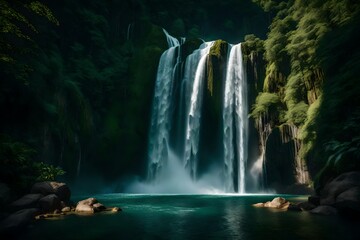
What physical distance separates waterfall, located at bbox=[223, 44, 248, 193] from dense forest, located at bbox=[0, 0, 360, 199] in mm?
1448

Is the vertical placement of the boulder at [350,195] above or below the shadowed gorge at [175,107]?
below

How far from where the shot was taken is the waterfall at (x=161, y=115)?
2998 centimetres

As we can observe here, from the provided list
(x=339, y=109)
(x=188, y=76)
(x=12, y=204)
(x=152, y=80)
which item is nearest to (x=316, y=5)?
(x=339, y=109)

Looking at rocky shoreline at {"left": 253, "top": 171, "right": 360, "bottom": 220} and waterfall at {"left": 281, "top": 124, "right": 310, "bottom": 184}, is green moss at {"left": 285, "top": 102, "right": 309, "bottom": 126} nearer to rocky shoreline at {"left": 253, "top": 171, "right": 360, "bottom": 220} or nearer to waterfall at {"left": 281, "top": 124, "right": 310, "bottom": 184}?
waterfall at {"left": 281, "top": 124, "right": 310, "bottom": 184}

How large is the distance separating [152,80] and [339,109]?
71.6ft

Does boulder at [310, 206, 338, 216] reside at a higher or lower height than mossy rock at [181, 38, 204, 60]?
lower

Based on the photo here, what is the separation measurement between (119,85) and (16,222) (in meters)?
25.3

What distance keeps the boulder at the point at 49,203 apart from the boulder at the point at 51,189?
0.98 meters

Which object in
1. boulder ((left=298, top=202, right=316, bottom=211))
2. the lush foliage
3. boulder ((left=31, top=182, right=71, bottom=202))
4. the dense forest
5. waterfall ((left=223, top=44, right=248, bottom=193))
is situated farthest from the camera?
waterfall ((left=223, top=44, right=248, bottom=193))

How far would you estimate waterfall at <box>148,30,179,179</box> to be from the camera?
98.4ft

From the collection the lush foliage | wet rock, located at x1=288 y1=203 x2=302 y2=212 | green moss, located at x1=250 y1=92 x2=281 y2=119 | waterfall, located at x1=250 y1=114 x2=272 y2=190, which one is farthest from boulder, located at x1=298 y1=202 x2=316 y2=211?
green moss, located at x1=250 y1=92 x2=281 y2=119

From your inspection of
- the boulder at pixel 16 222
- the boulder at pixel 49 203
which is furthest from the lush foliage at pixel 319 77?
the boulder at pixel 49 203

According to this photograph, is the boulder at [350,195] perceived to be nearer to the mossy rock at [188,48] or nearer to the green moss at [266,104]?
the green moss at [266,104]

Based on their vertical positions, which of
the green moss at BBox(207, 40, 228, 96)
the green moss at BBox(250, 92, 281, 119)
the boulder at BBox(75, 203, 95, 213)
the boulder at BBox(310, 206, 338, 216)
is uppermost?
the green moss at BBox(207, 40, 228, 96)
